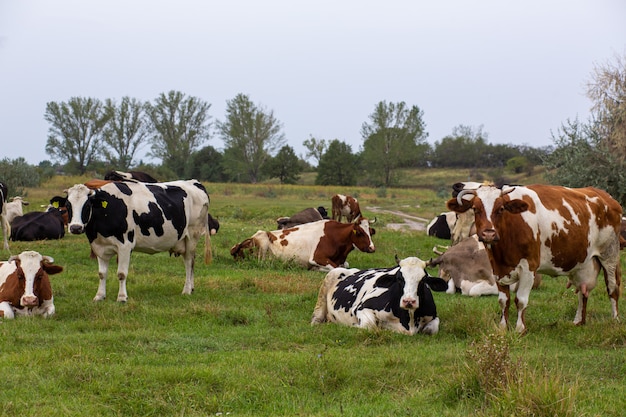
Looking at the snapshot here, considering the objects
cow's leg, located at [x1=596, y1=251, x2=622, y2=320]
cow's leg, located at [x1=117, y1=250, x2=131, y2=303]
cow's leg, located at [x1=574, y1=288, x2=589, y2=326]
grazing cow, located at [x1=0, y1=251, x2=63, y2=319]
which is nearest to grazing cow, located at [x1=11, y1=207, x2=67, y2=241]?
cow's leg, located at [x1=117, y1=250, x2=131, y2=303]

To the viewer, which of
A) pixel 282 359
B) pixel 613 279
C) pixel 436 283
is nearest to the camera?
pixel 282 359

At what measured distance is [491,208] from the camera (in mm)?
9312

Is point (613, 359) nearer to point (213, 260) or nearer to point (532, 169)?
point (213, 260)

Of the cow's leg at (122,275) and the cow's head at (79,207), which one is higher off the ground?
the cow's head at (79,207)

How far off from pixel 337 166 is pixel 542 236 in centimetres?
7563

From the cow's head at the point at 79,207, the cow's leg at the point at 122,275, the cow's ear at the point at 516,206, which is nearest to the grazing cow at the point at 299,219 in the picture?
the cow's leg at the point at 122,275

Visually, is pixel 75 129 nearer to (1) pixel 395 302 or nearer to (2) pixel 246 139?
(2) pixel 246 139

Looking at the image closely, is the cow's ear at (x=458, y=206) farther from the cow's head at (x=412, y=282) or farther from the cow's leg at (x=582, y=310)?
the cow's leg at (x=582, y=310)

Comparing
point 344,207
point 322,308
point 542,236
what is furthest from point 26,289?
point 344,207

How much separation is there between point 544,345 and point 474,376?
2.62 metres

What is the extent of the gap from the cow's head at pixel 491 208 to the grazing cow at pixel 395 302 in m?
0.95

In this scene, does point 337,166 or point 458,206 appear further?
point 337,166

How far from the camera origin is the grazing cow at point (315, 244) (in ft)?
54.9

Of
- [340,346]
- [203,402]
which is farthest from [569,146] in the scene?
[203,402]
